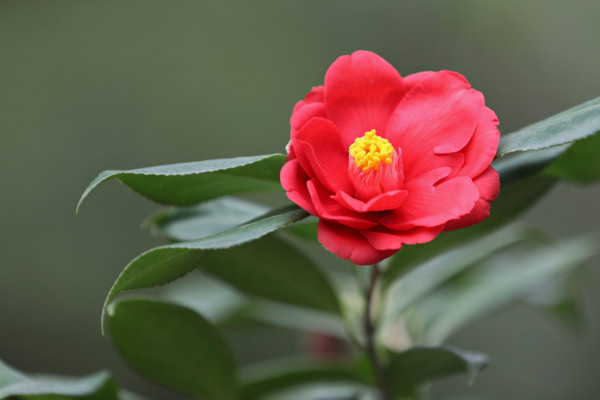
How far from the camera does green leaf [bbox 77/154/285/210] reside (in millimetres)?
510

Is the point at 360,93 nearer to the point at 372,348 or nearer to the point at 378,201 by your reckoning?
the point at 378,201

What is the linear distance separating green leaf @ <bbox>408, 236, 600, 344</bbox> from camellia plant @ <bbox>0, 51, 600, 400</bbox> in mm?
101

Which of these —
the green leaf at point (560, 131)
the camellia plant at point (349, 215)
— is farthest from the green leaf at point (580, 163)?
the green leaf at point (560, 131)

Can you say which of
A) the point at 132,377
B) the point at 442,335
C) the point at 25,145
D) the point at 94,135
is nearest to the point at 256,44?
the point at 94,135

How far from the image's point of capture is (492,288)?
37.7 inches

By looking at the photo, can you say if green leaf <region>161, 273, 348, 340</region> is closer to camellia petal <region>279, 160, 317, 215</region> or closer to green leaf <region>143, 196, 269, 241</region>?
green leaf <region>143, 196, 269, 241</region>

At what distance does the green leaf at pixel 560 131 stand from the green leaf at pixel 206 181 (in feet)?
0.65

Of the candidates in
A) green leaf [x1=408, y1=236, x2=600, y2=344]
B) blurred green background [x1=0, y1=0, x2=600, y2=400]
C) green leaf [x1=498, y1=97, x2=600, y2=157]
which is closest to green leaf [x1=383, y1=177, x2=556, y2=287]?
green leaf [x1=498, y1=97, x2=600, y2=157]

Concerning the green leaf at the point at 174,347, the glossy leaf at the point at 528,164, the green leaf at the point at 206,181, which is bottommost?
the green leaf at the point at 174,347

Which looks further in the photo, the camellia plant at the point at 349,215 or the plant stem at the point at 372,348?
the plant stem at the point at 372,348

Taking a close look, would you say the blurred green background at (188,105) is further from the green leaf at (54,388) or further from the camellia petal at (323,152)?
the camellia petal at (323,152)

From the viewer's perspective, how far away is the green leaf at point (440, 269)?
816 mm

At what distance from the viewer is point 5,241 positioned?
2.20 meters

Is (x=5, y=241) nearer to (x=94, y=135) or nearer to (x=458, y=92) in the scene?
(x=94, y=135)
